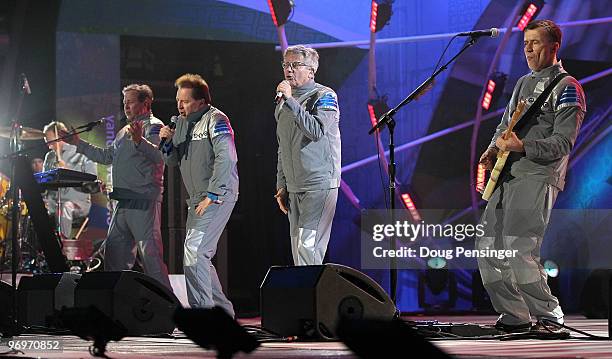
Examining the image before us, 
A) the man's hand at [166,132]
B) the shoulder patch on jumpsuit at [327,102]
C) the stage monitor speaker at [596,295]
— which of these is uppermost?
the shoulder patch on jumpsuit at [327,102]

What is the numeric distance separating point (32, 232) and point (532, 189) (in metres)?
6.10

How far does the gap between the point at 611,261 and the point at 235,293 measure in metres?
3.41

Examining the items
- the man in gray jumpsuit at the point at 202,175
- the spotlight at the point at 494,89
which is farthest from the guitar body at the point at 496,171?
the spotlight at the point at 494,89

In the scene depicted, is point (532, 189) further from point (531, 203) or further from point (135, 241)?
point (135, 241)

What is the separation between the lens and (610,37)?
9.32 meters

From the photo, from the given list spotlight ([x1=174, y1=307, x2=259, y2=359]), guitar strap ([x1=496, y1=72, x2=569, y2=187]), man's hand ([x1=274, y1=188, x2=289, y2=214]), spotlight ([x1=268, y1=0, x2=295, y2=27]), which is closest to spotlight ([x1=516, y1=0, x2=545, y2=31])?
spotlight ([x1=268, y1=0, x2=295, y2=27])

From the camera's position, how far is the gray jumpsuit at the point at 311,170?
6.02 meters

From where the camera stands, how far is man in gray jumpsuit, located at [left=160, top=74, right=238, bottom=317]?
6.67m

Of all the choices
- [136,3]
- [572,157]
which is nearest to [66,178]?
[136,3]

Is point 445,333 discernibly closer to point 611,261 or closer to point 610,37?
point 611,261

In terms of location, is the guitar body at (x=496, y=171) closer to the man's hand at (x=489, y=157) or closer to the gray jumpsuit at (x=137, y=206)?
the man's hand at (x=489, y=157)

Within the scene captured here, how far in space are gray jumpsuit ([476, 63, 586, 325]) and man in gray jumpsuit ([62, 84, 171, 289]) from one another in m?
2.58

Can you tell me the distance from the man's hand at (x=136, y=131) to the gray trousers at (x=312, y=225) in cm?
170

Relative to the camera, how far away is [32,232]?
33.7 feet
